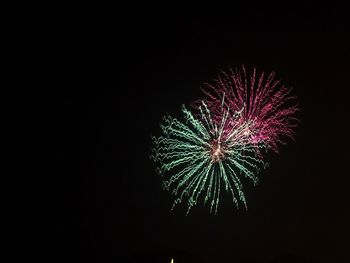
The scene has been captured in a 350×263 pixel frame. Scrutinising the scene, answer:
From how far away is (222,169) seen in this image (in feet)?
57.3

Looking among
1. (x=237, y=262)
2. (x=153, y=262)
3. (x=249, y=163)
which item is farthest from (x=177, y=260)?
(x=249, y=163)

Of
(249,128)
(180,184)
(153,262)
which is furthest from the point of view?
(153,262)

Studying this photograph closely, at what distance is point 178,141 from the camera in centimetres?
1777

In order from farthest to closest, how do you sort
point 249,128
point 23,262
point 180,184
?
point 23,262, point 180,184, point 249,128

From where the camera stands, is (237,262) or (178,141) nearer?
(178,141)

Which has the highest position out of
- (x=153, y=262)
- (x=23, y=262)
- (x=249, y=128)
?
(x=249, y=128)

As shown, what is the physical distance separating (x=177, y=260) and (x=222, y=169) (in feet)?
17.9

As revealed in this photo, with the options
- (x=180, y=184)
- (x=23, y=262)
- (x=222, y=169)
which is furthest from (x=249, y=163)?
(x=23, y=262)

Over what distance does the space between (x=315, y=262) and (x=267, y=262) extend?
71.6 inches

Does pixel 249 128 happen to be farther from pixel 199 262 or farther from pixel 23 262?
pixel 23 262

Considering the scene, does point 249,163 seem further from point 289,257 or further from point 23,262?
point 23,262

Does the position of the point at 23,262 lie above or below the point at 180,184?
below

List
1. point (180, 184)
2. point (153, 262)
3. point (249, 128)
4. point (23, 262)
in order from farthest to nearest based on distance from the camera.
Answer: point (153, 262) → point (23, 262) → point (180, 184) → point (249, 128)

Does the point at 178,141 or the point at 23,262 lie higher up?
the point at 178,141
